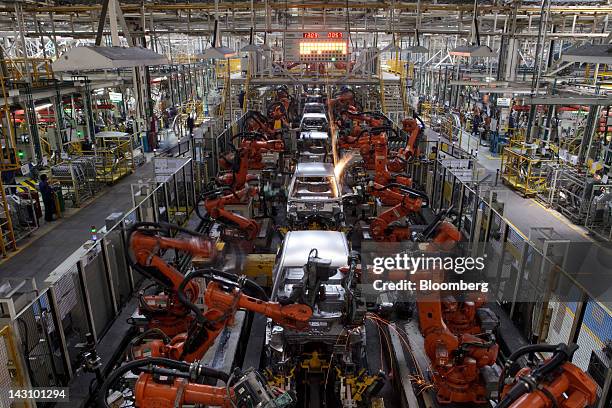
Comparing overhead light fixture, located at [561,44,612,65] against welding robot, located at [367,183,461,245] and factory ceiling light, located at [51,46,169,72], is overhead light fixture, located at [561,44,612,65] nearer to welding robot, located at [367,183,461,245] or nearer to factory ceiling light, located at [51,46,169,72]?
welding robot, located at [367,183,461,245]

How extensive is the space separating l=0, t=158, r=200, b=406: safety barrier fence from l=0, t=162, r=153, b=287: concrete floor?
344cm

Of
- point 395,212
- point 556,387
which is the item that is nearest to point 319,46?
point 395,212

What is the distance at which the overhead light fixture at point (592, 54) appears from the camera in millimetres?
5227

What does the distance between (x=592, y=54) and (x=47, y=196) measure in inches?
519

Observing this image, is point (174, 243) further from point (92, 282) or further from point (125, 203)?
point (125, 203)

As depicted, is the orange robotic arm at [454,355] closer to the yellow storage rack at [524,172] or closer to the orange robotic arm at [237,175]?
the orange robotic arm at [237,175]

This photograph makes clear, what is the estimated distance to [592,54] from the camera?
541 centimetres

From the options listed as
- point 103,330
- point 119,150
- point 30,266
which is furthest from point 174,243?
point 119,150

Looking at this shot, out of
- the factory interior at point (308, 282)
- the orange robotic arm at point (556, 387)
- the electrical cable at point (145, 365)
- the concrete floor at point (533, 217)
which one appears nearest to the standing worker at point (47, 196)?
the factory interior at point (308, 282)

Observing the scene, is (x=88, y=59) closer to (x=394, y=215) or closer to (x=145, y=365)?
(x=145, y=365)

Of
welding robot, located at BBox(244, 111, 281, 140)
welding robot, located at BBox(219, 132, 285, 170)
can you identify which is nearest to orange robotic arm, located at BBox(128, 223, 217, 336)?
welding robot, located at BBox(219, 132, 285, 170)

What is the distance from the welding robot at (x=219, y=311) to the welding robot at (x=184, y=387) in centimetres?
106

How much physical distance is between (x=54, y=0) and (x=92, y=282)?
1439cm

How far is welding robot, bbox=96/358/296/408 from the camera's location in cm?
366
